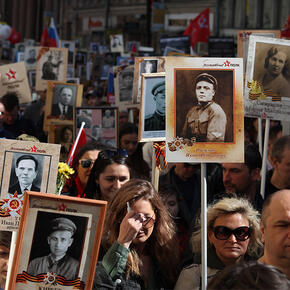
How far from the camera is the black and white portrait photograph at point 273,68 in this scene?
5102 millimetres

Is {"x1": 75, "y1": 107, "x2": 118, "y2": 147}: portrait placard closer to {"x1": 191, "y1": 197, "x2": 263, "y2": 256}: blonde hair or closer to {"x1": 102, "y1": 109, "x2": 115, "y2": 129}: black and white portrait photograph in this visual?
{"x1": 102, "y1": 109, "x2": 115, "y2": 129}: black and white portrait photograph

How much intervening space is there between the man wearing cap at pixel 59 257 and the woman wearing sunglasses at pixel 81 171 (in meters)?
1.95

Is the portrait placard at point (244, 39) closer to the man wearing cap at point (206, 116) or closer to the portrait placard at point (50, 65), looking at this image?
the man wearing cap at point (206, 116)

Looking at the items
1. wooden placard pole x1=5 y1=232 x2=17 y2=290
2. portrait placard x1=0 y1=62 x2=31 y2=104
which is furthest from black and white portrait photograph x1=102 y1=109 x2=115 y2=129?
wooden placard pole x1=5 y1=232 x2=17 y2=290

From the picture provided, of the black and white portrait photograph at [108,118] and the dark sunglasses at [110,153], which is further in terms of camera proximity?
the black and white portrait photograph at [108,118]

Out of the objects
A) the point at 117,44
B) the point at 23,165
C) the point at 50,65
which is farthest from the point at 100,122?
the point at 117,44

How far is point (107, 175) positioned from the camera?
178 inches

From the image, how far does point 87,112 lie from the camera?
7102 mm

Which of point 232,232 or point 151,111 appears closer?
point 232,232

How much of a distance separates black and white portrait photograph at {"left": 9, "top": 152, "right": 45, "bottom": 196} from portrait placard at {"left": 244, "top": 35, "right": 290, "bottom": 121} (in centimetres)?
213

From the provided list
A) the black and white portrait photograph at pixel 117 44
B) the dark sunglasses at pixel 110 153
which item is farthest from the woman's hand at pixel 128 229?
the black and white portrait photograph at pixel 117 44

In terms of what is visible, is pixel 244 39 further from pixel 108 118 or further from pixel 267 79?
pixel 267 79

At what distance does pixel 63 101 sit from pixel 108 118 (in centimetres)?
103

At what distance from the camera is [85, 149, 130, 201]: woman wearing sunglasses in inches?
177
